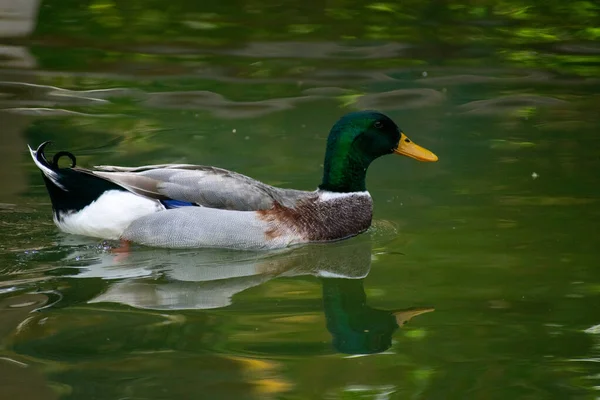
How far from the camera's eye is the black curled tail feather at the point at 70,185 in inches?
332

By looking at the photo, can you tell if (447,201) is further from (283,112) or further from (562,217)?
Answer: (283,112)

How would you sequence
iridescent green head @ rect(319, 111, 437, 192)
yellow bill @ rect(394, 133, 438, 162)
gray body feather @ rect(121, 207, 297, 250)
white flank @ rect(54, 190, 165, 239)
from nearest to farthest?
gray body feather @ rect(121, 207, 297, 250) → white flank @ rect(54, 190, 165, 239) → iridescent green head @ rect(319, 111, 437, 192) → yellow bill @ rect(394, 133, 438, 162)

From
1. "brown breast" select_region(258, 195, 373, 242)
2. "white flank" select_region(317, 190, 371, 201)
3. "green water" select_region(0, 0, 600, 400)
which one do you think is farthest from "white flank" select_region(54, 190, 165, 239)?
"white flank" select_region(317, 190, 371, 201)

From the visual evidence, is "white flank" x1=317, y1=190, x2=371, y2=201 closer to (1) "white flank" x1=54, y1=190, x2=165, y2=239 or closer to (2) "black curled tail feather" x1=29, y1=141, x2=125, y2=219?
(1) "white flank" x1=54, y1=190, x2=165, y2=239

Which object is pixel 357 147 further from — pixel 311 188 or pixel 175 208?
pixel 175 208

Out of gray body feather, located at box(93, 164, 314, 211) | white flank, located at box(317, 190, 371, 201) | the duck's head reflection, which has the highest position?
gray body feather, located at box(93, 164, 314, 211)

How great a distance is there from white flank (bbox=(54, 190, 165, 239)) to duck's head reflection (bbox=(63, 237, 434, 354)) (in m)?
0.29

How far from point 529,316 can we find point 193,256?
7.92 ft

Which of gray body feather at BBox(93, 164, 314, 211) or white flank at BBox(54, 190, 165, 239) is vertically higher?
gray body feather at BBox(93, 164, 314, 211)

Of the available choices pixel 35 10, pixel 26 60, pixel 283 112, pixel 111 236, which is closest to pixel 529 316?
pixel 111 236

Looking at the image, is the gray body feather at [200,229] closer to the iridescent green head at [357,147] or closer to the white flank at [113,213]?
the white flank at [113,213]

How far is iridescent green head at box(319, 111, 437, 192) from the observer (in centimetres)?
891

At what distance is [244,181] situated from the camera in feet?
28.2

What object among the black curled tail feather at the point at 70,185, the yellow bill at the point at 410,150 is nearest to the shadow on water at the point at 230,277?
the black curled tail feather at the point at 70,185
